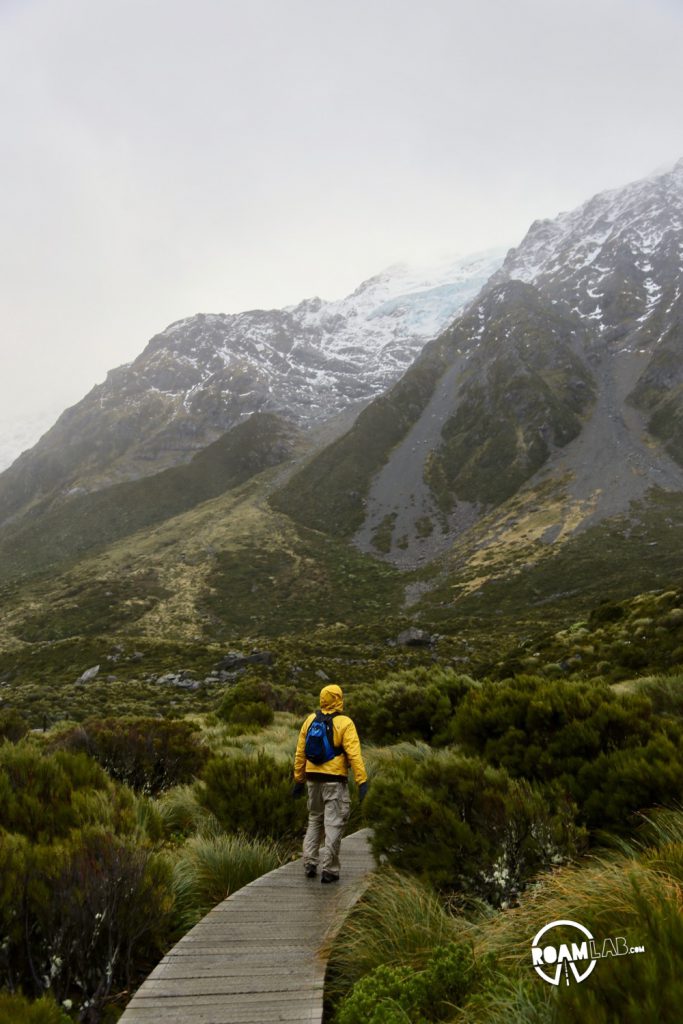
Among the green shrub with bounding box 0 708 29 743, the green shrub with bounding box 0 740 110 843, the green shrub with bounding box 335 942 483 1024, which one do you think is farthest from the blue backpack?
the green shrub with bounding box 0 708 29 743

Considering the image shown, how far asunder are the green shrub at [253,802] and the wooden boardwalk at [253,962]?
1.22 metres

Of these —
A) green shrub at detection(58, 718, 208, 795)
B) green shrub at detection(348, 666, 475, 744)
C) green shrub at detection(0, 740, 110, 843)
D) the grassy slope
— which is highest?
the grassy slope

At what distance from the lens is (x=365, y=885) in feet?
15.3

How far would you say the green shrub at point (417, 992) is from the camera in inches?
109

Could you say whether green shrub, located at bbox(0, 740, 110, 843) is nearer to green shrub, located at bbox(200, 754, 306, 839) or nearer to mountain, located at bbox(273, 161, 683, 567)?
green shrub, located at bbox(200, 754, 306, 839)

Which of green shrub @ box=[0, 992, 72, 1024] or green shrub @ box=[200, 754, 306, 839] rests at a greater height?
green shrub @ box=[0, 992, 72, 1024]

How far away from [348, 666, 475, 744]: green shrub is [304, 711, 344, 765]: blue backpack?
15.4ft

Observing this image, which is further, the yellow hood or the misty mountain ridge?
the misty mountain ridge

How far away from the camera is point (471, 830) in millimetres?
4508

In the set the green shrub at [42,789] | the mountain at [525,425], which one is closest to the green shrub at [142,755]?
the green shrub at [42,789]

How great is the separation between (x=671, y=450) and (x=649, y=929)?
9849 cm

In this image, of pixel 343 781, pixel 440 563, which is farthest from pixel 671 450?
pixel 343 781

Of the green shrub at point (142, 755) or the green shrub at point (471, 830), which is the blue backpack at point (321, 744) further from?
the green shrub at point (142, 755)

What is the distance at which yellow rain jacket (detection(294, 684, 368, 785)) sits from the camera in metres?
5.55
